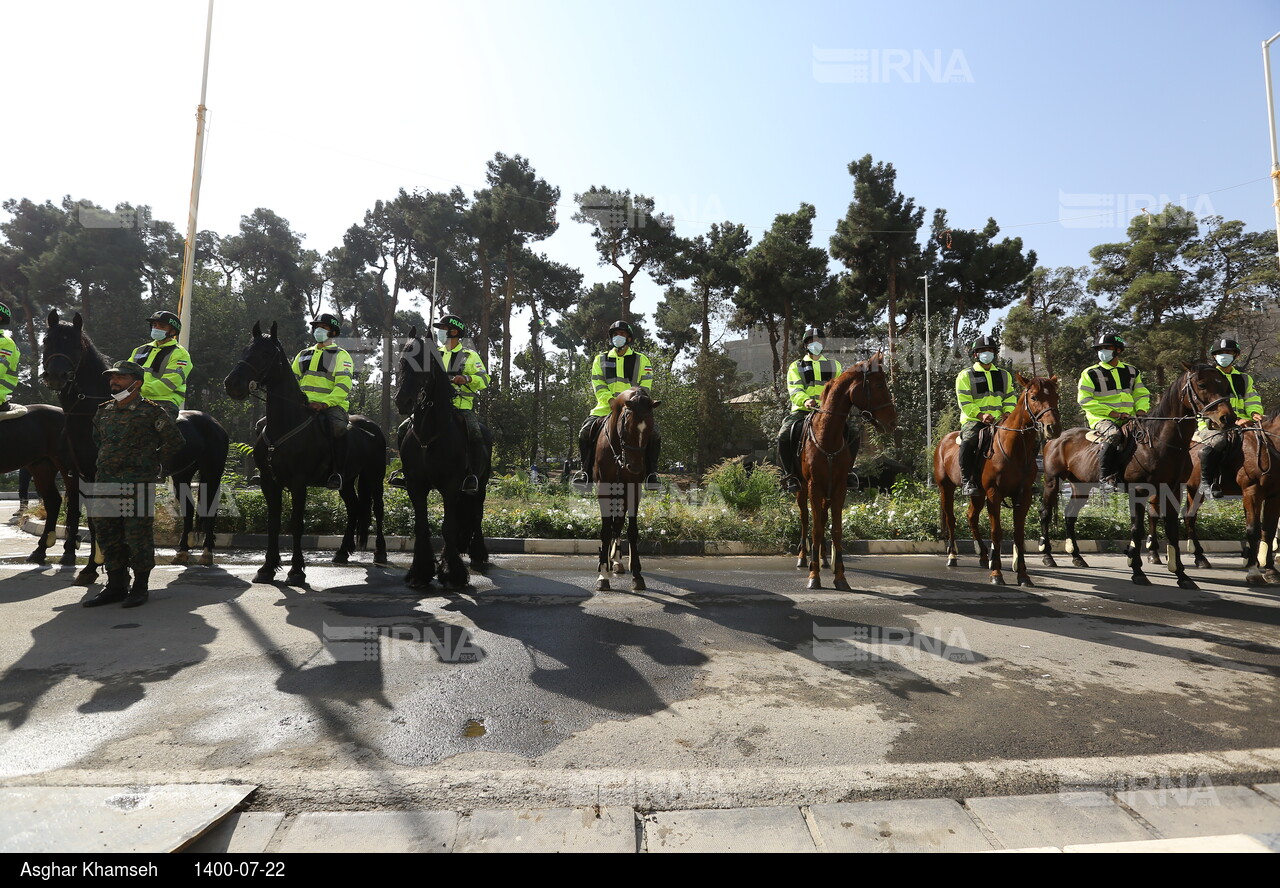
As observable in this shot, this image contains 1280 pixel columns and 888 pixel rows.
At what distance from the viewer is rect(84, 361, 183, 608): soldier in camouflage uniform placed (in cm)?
669

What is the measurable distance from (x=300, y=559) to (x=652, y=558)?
5609 mm

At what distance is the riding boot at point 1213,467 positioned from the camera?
938 centimetres

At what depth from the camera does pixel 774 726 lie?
389cm

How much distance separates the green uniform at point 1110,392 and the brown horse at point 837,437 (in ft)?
12.1

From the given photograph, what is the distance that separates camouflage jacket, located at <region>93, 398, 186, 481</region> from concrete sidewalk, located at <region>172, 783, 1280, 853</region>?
5517 millimetres

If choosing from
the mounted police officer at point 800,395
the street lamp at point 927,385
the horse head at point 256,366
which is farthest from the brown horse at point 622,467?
the street lamp at point 927,385

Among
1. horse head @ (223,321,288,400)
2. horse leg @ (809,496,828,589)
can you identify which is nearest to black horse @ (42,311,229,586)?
horse head @ (223,321,288,400)

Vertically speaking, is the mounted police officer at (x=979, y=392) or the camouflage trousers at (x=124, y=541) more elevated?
the mounted police officer at (x=979, y=392)

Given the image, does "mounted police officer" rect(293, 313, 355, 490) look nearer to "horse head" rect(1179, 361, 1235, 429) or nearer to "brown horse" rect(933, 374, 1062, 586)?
"brown horse" rect(933, 374, 1062, 586)

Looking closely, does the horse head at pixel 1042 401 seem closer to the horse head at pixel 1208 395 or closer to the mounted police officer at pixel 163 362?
the horse head at pixel 1208 395

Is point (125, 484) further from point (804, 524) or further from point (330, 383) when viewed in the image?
point (804, 524)

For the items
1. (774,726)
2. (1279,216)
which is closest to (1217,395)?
(774,726)
